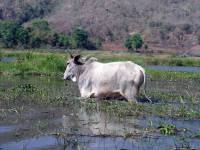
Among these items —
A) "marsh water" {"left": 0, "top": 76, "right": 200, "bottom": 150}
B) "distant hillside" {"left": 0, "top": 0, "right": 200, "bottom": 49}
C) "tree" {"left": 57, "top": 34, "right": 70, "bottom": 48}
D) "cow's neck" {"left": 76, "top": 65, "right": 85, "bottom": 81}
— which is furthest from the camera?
"distant hillside" {"left": 0, "top": 0, "right": 200, "bottom": 49}

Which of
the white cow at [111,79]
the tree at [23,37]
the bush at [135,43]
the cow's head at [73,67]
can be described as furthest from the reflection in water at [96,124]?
the bush at [135,43]

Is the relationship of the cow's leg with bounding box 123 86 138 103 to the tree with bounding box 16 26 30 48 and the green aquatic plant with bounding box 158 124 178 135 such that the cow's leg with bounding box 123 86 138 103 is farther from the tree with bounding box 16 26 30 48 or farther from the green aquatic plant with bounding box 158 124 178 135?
the tree with bounding box 16 26 30 48

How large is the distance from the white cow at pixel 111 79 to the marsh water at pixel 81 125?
505 mm

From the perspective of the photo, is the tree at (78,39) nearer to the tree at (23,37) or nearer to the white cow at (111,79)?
the tree at (23,37)

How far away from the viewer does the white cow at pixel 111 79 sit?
17.0 m

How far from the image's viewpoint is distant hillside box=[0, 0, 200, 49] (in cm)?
14015

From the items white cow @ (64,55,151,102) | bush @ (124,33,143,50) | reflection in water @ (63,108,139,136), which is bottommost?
bush @ (124,33,143,50)

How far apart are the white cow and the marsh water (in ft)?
1.66

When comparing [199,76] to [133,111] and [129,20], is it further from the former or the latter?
[129,20]

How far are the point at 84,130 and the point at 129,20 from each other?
444 feet

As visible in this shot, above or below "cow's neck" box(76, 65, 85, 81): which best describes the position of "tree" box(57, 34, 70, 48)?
below

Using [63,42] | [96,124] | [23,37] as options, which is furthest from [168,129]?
[63,42]

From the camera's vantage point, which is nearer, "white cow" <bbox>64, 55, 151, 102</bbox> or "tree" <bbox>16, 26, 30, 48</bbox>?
"white cow" <bbox>64, 55, 151, 102</bbox>

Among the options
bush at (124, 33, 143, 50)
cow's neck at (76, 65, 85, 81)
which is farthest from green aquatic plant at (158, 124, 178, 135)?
bush at (124, 33, 143, 50)
